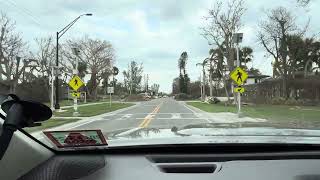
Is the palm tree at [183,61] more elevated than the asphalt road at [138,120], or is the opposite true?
the palm tree at [183,61]

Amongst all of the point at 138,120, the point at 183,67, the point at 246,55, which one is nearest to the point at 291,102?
the point at 138,120

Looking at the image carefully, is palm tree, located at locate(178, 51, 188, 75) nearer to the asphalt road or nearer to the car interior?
the asphalt road

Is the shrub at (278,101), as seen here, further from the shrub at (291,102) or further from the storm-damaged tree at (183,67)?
the storm-damaged tree at (183,67)

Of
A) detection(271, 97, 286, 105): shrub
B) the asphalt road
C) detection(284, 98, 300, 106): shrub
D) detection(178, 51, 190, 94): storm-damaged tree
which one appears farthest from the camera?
detection(178, 51, 190, 94): storm-damaged tree

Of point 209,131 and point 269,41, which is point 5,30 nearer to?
point 269,41

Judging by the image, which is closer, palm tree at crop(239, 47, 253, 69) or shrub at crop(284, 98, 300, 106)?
shrub at crop(284, 98, 300, 106)

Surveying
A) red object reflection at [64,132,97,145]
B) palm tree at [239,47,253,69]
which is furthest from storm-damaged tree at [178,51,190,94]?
red object reflection at [64,132,97,145]

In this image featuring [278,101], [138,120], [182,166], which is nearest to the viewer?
[182,166]

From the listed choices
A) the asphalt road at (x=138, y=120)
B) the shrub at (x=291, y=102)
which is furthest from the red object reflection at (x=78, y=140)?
the shrub at (x=291, y=102)

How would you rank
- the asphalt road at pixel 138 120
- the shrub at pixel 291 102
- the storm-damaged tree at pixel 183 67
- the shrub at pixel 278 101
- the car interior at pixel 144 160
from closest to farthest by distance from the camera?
the car interior at pixel 144 160 < the asphalt road at pixel 138 120 < the shrub at pixel 291 102 < the shrub at pixel 278 101 < the storm-damaged tree at pixel 183 67

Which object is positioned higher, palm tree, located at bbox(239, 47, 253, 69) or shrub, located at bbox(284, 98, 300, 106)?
palm tree, located at bbox(239, 47, 253, 69)

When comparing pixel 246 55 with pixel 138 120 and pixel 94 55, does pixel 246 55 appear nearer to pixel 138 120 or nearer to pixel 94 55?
→ pixel 94 55

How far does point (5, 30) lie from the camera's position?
5766 centimetres

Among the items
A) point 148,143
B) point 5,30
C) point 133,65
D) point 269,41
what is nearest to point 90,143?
point 148,143
